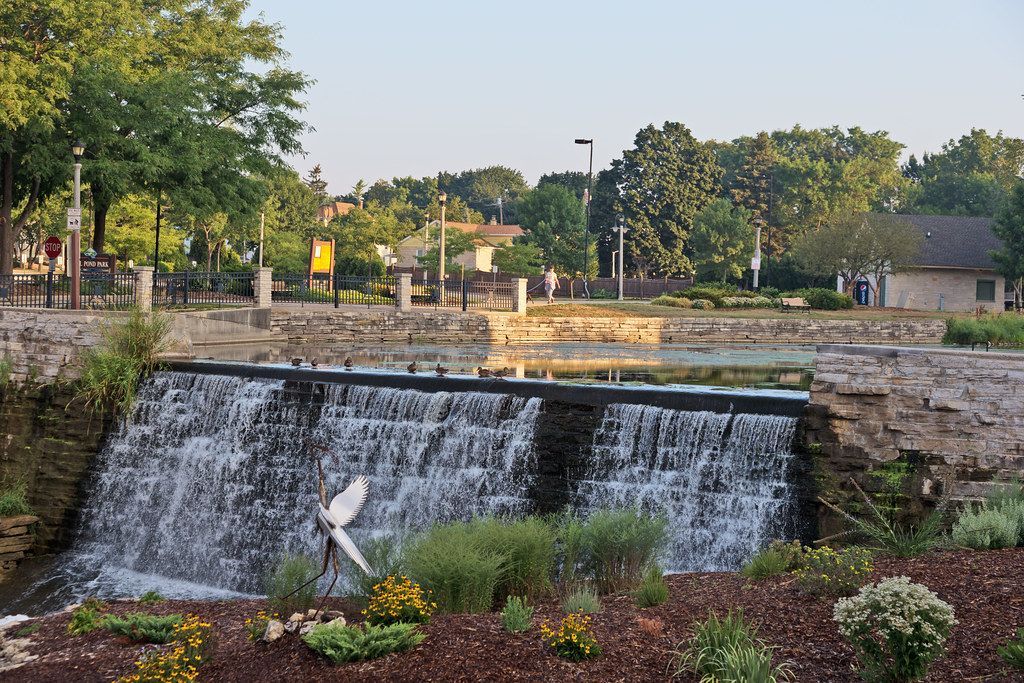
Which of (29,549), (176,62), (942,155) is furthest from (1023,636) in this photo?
(942,155)

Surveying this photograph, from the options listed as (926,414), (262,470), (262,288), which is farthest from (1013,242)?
(262,470)

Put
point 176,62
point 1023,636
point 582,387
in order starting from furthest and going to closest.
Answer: point 176,62, point 582,387, point 1023,636

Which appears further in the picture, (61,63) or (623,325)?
(623,325)

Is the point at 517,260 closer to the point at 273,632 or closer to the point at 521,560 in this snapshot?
the point at 521,560

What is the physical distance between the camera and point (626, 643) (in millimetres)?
7750

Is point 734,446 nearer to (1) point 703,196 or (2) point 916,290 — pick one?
(2) point 916,290

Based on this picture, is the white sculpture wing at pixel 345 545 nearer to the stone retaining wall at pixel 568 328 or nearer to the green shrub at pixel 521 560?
the green shrub at pixel 521 560

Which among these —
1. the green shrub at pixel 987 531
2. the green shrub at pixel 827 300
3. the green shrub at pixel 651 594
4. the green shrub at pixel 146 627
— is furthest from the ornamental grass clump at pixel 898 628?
the green shrub at pixel 827 300

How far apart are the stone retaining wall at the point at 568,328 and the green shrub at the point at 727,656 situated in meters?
23.3

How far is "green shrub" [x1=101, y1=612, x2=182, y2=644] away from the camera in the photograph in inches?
352

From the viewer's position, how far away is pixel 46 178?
33.2 metres

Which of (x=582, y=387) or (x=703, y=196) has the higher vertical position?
(x=703, y=196)

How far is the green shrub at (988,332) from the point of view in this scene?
76.8 ft

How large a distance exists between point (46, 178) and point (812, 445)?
89.7 ft
